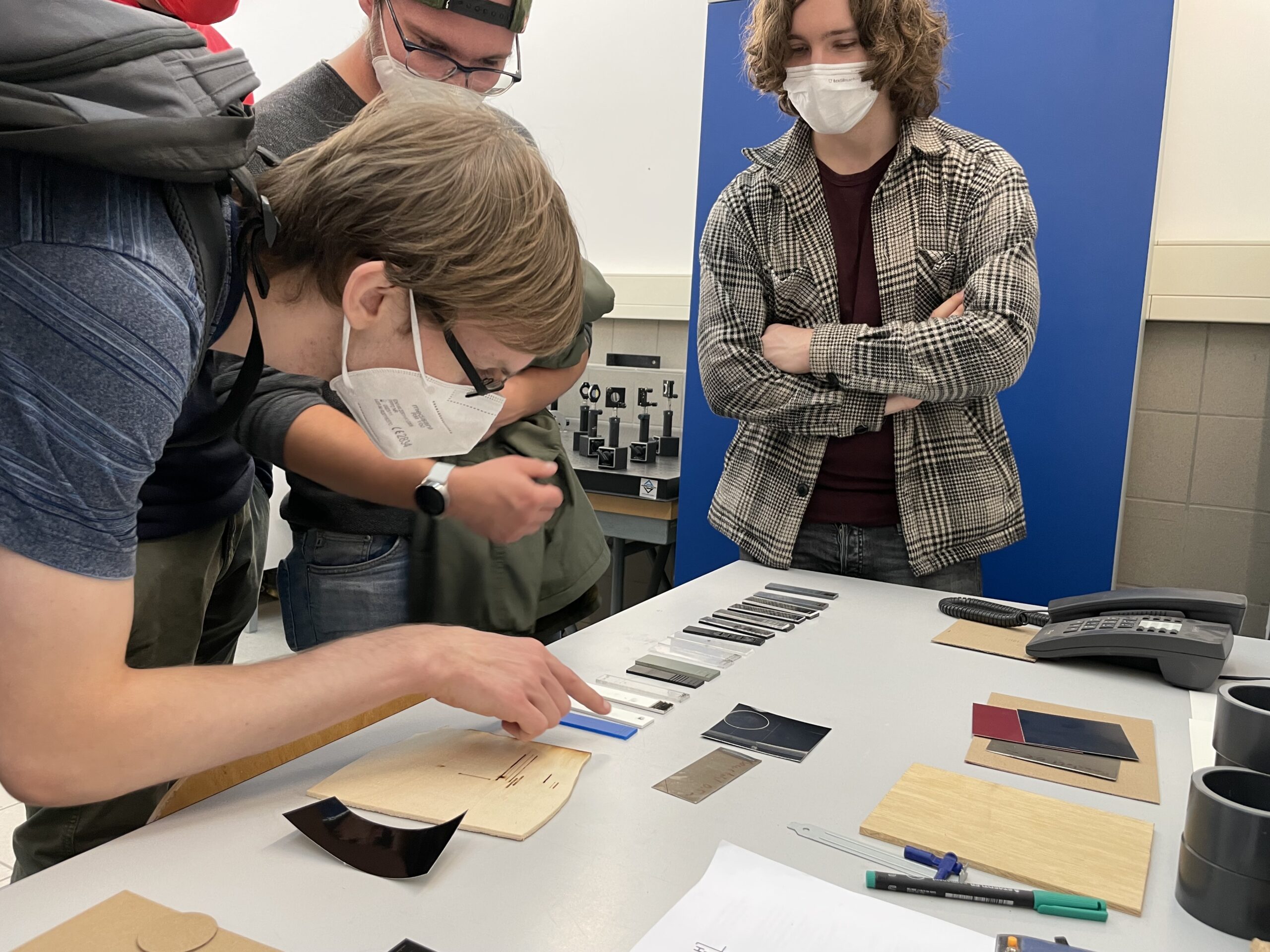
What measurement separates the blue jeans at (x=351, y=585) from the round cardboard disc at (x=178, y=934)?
2.18 feet

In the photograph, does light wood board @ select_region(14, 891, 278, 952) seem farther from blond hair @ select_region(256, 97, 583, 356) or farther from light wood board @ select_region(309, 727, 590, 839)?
blond hair @ select_region(256, 97, 583, 356)

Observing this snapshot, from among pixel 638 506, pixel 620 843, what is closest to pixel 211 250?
pixel 620 843

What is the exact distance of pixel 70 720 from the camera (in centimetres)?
65

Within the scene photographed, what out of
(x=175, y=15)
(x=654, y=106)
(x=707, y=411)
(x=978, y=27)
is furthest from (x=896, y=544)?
(x=654, y=106)

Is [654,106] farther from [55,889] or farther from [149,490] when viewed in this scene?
[55,889]

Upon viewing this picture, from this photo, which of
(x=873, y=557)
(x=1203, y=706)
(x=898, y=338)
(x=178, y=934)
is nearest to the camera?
(x=178, y=934)

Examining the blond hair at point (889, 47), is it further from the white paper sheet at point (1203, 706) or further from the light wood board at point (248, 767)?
the light wood board at point (248, 767)

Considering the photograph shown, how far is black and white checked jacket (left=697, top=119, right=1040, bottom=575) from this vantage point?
157 centimetres

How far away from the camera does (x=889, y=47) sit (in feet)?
5.30

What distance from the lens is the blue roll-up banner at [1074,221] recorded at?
205 centimetres

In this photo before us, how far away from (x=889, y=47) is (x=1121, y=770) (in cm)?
123

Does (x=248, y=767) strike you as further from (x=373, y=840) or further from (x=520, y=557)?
(x=520, y=557)

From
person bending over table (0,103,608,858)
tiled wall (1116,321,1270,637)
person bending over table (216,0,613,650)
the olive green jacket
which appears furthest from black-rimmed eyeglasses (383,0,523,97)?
tiled wall (1116,321,1270,637)

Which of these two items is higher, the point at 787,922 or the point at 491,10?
the point at 491,10
